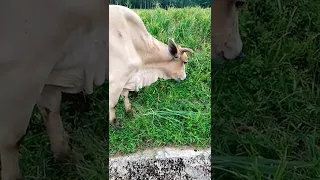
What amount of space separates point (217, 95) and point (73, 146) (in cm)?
62

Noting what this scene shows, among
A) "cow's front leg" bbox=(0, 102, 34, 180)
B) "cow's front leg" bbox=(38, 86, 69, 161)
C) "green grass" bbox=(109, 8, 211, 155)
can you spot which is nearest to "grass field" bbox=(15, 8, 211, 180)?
"green grass" bbox=(109, 8, 211, 155)

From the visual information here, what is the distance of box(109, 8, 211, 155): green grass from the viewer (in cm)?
193

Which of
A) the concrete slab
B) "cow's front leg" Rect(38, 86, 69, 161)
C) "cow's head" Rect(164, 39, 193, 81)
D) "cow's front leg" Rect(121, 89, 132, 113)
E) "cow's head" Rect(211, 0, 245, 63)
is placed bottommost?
the concrete slab

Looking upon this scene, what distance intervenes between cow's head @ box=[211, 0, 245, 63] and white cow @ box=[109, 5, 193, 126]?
260mm

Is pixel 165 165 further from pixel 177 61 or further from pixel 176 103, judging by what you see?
pixel 177 61

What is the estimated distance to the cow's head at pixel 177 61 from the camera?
1971mm

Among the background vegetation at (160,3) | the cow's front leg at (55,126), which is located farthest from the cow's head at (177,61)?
the cow's front leg at (55,126)

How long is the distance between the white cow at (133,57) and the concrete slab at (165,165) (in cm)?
14

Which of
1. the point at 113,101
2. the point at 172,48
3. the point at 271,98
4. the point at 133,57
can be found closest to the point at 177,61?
the point at 172,48

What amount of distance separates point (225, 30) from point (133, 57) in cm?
45

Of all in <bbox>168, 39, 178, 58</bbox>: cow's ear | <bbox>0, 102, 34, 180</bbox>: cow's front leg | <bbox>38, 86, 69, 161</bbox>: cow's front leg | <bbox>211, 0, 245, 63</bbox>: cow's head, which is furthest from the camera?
<bbox>211, 0, 245, 63</bbox>: cow's head

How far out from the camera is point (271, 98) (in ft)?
8.00

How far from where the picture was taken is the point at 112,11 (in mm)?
1906

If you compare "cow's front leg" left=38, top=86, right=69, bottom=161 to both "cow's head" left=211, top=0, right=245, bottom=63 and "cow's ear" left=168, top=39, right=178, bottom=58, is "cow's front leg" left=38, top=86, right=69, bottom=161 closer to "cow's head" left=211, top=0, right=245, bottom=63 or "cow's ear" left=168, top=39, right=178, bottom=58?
"cow's ear" left=168, top=39, right=178, bottom=58
